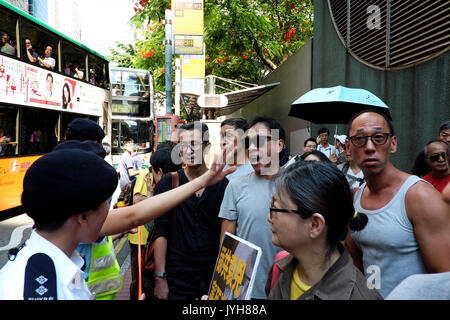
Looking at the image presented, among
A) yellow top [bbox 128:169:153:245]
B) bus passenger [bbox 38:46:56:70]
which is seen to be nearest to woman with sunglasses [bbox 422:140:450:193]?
yellow top [bbox 128:169:153:245]

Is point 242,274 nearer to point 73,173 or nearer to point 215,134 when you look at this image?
point 73,173

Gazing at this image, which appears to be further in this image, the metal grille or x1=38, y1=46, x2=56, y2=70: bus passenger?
x1=38, y1=46, x2=56, y2=70: bus passenger

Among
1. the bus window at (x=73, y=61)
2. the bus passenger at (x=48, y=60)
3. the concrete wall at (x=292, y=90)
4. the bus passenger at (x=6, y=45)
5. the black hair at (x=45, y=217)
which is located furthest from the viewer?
the bus window at (x=73, y=61)

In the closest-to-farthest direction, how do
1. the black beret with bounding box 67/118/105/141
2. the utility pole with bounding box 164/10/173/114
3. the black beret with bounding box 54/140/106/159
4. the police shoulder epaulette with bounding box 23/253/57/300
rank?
the police shoulder epaulette with bounding box 23/253/57/300
the black beret with bounding box 54/140/106/159
the black beret with bounding box 67/118/105/141
the utility pole with bounding box 164/10/173/114

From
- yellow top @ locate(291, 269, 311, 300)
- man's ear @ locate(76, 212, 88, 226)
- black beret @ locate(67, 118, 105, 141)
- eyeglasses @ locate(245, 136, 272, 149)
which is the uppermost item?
black beret @ locate(67, 118, 105, 141)

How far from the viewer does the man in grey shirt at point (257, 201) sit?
232cm

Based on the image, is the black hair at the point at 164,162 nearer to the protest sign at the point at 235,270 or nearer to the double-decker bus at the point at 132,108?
the protest sign at the point at 235,270

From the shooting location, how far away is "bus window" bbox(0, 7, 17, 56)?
25.1 feet

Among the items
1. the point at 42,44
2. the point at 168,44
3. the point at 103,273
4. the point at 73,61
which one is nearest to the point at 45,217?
the point at 103,273

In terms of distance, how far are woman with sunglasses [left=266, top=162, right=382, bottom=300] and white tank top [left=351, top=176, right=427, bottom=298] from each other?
0.32 meters

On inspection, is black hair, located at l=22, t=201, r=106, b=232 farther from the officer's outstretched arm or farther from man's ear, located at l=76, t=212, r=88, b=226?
the officer's outstretched arm

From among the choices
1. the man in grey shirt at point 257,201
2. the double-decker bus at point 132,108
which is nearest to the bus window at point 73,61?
the double-decker bus at point 132,108

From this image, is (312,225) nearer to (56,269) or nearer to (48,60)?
(56,269)

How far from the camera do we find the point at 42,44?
9148 mm
